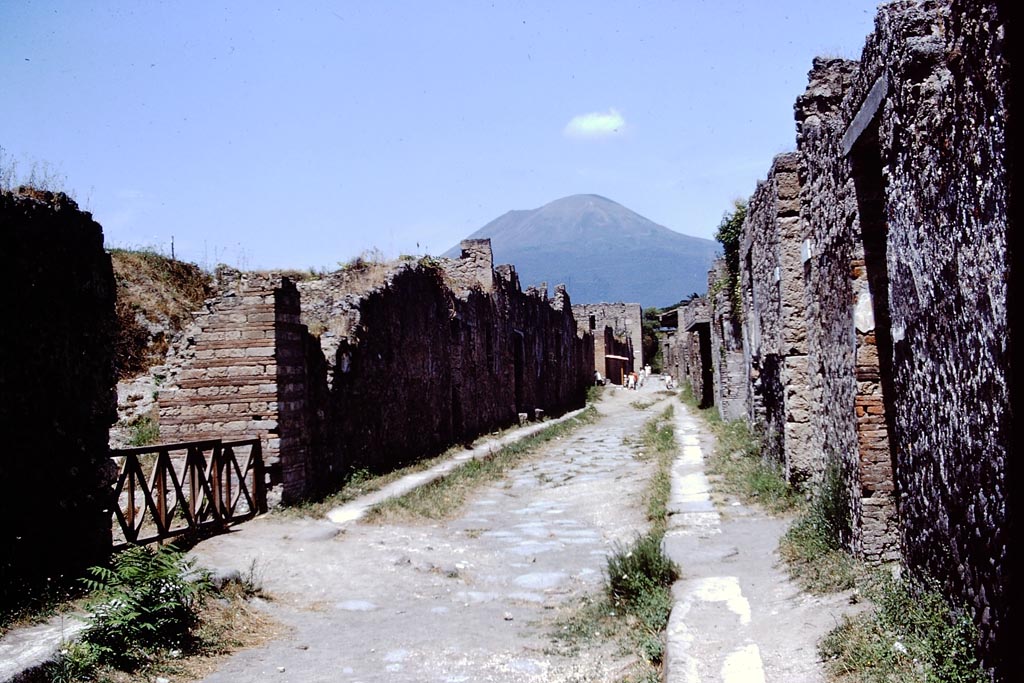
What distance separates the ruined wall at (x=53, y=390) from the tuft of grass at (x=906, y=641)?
4316 millimetres

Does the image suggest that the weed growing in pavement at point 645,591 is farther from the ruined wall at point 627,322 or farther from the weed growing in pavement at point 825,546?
the ruined wall at point 627,322

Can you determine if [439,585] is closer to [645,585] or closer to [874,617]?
[645,585]

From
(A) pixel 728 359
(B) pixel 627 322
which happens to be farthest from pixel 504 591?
(B) pixel 627 322

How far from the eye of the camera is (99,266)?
6250 mm

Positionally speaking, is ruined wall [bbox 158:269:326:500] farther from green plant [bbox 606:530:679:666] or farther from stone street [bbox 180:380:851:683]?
green plant [bbox 606:530:679:666]

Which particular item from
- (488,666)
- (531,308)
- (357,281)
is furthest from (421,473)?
(531,308)

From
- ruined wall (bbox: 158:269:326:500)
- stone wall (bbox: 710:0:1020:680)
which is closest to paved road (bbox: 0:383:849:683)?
stone wall (bbox: 710:0:1020:680)

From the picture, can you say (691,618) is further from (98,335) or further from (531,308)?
(531,308)

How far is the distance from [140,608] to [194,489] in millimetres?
3197

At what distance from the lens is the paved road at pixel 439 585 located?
16.0ft

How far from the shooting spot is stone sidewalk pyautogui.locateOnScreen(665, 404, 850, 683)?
3908mm

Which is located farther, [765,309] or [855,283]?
[765,309]

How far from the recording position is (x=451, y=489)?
1087 cm

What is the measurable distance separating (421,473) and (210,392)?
11.6ft
